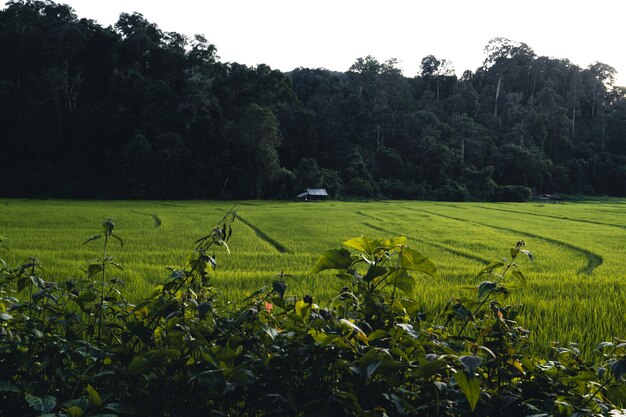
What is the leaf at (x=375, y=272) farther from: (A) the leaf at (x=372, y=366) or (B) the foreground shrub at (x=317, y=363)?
(A) the leaf at (x=372, y=366)

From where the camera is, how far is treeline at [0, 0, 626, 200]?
33406 mm

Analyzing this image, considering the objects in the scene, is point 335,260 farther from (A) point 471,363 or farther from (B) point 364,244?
(A) point 471,363

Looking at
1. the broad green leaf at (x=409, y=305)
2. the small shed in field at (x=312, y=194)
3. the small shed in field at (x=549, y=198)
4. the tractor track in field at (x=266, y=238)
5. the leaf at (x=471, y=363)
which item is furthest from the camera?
the small shed in field at (x=549, y=198)

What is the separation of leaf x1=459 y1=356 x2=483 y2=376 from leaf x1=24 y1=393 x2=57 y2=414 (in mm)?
1099

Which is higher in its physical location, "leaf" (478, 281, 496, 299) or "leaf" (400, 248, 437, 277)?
"leaf" (400, 248, 437, 277)

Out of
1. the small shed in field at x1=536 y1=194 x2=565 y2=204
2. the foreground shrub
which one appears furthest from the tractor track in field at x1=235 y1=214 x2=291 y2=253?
the small shed in field at x1=536 y1=194 x2=565 y2=204

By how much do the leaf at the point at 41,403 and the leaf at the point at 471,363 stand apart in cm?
110

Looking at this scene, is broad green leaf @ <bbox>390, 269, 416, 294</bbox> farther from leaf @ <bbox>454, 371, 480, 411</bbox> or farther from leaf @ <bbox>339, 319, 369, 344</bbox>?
leaf @ <bbox>454, 371, 480, 411</bbox>

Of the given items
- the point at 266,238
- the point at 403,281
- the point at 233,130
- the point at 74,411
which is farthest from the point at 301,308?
the point at 233,130

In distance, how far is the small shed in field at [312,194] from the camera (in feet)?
113

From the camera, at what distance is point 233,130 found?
1372 inches

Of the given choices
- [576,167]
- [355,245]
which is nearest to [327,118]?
[576,167]

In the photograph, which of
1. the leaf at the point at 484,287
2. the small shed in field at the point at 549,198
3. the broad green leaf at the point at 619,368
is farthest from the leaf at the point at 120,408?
the small shed in field at the point at 549,198

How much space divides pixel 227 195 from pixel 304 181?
5.95 metres
